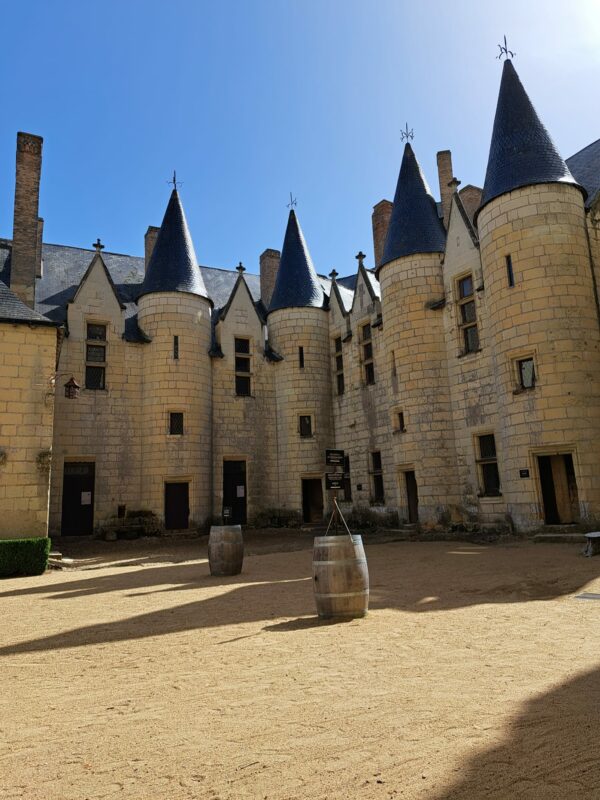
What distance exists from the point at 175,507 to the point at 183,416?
307 cm

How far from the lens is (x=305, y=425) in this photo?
20594 mm

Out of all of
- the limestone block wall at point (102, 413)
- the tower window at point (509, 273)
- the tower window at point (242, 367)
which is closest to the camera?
the tower window at point (509, 273)

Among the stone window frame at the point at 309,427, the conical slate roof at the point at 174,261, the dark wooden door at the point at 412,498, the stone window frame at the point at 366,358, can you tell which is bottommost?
the dark wooden door at the point at 412,498

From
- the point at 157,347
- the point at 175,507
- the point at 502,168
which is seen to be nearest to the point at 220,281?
the point at 157,347

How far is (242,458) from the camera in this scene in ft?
65.4

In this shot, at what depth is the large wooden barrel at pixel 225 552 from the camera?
941 centimetres

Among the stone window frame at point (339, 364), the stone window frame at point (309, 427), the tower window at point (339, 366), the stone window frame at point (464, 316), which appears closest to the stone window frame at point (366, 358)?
the stone window frame at point (339, 364)

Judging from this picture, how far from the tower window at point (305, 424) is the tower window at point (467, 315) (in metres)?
6.97

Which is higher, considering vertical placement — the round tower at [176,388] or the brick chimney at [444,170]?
the brick chimney at [444,170]

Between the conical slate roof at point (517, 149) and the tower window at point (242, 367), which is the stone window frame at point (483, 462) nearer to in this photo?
the conical slate roof at point (517, 149)

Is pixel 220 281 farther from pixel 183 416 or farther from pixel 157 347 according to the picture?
pixel 183 416

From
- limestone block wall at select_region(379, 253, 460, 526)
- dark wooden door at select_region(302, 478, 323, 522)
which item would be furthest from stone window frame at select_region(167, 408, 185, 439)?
limestone block wall at select_region(379, 253, 460, 526)

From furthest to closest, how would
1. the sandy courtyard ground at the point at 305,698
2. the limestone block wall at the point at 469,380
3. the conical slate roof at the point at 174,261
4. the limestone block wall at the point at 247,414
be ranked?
the limestone block wall at the point at 247,414 < the conical slate roof at the point at 174,261 < the limestone block wall at the point at 469,380 < the sandy courtyard ground at the point at 305,698

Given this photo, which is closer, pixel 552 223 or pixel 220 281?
pixel 552 223
